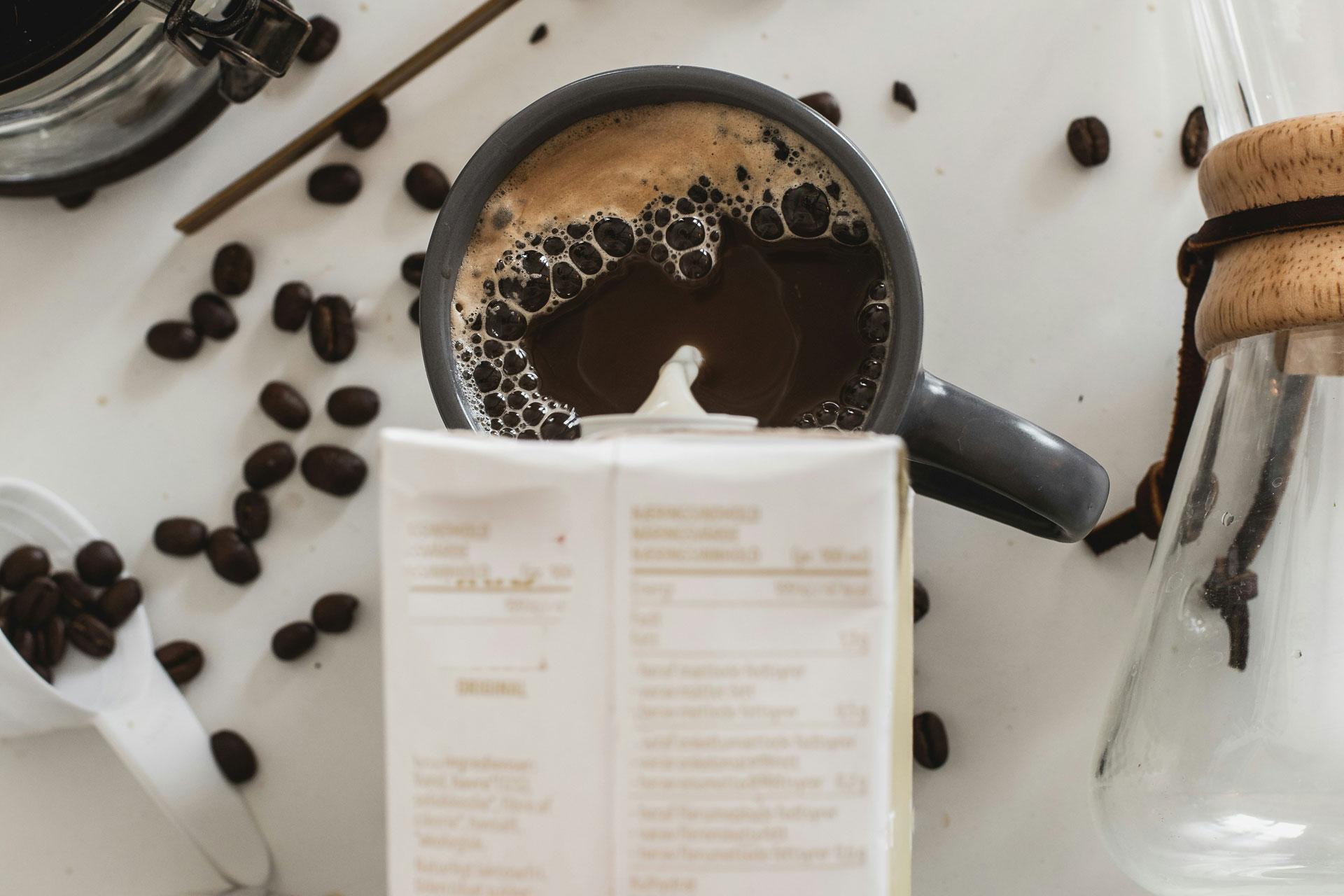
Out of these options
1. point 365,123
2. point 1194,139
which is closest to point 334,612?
point 365,123

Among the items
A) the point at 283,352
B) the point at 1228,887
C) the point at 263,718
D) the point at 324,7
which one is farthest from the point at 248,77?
the point at 1228,887

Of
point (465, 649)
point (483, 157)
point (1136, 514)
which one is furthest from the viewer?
point (1136, 514)

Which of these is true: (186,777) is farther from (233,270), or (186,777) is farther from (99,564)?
(233,270)

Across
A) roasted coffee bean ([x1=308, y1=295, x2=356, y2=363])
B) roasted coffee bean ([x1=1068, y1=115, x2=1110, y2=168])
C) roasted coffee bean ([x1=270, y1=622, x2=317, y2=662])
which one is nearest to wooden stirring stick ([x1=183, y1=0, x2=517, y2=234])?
roasted coffee bean ([x1=308, y1=295, x2=356, y2=363])

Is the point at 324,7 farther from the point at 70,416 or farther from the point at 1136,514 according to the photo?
the point at 1136,514

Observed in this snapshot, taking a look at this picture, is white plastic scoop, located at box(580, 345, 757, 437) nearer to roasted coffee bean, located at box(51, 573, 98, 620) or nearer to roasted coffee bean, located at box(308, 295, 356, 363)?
roasted coffee bean, located at box(308, 295, 356, 363)

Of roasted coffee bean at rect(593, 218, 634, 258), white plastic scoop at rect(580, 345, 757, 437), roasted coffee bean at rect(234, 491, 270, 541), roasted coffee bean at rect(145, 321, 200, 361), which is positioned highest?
roasted coffee bean at rect(593, 218, 634, 258)

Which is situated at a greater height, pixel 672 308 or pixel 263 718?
pixel 672 308
